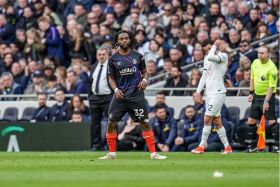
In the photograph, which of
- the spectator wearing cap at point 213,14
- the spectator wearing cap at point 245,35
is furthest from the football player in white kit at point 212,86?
the spectator wearing cap at point 213,14

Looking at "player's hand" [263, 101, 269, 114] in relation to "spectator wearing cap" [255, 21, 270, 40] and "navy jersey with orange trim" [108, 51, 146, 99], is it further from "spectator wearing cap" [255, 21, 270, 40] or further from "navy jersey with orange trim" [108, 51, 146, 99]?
"spectator wearing cap" [255, 21, 270, 40]

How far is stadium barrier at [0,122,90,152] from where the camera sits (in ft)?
83.3

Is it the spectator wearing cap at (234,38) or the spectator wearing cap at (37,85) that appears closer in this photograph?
the spectator wearing cap at (234,38)

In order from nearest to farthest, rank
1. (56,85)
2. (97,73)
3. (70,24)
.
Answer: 1. (97,73)
2. (56,85)
3. (70,24)

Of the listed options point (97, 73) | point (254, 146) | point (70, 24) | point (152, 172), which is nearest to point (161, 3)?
point (70, 24)

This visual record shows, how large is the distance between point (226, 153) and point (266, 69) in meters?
2.19

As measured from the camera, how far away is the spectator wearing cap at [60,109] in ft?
88.3

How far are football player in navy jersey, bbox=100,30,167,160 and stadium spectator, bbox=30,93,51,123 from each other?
8671mm

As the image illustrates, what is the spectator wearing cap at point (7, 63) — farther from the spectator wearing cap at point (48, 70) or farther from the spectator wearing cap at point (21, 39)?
the spectator wearing cap at point (48, 70)

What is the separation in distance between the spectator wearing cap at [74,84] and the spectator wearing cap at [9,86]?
6.45 feet

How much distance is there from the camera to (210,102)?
2081 centimetres

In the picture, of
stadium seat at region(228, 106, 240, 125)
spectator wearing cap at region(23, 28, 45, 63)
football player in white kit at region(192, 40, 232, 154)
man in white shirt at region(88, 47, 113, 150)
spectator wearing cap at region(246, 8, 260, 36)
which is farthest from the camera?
spectator wearing cap at region(23, 28, 45, 63)

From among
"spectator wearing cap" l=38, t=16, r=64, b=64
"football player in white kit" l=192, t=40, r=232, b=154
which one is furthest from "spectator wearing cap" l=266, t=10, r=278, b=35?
"spectator wearing cap" l=38, t=16, r=64, b=64

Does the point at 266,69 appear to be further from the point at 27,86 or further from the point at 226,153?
the point at 27,86
